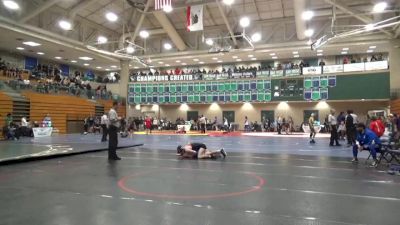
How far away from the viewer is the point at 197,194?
5.51 m

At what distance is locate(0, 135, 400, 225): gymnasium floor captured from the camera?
4.20m

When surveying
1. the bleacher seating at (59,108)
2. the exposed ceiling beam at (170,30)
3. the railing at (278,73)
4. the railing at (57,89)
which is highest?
the exposed ceiling beam at (170,30)

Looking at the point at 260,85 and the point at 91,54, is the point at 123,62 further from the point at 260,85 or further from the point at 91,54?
the point at 260,85

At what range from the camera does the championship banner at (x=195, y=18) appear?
20078 millimetres

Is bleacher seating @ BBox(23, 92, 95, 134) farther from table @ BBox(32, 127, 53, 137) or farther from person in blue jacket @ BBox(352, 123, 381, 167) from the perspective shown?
person in blue jacket @ BBox(352, 123, 381, 167)

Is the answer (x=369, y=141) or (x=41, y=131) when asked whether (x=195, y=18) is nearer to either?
(x=41, y=131)

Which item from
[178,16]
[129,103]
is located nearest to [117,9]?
[178,16]

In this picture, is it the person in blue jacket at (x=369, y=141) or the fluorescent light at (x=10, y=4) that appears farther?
the fluorescent light at (x=10, y=4)

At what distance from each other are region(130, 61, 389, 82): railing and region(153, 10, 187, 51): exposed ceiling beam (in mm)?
3888

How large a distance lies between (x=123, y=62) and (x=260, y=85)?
49.2 feet

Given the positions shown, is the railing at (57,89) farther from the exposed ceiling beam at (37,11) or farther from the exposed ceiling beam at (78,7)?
the exposed ceiling beam at (78,7)

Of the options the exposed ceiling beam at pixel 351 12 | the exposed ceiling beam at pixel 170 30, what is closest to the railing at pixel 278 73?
the exposed ceiling beam at pixel 351 12

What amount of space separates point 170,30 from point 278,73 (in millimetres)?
11008

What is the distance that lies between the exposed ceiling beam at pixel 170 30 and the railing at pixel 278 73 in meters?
3.89
